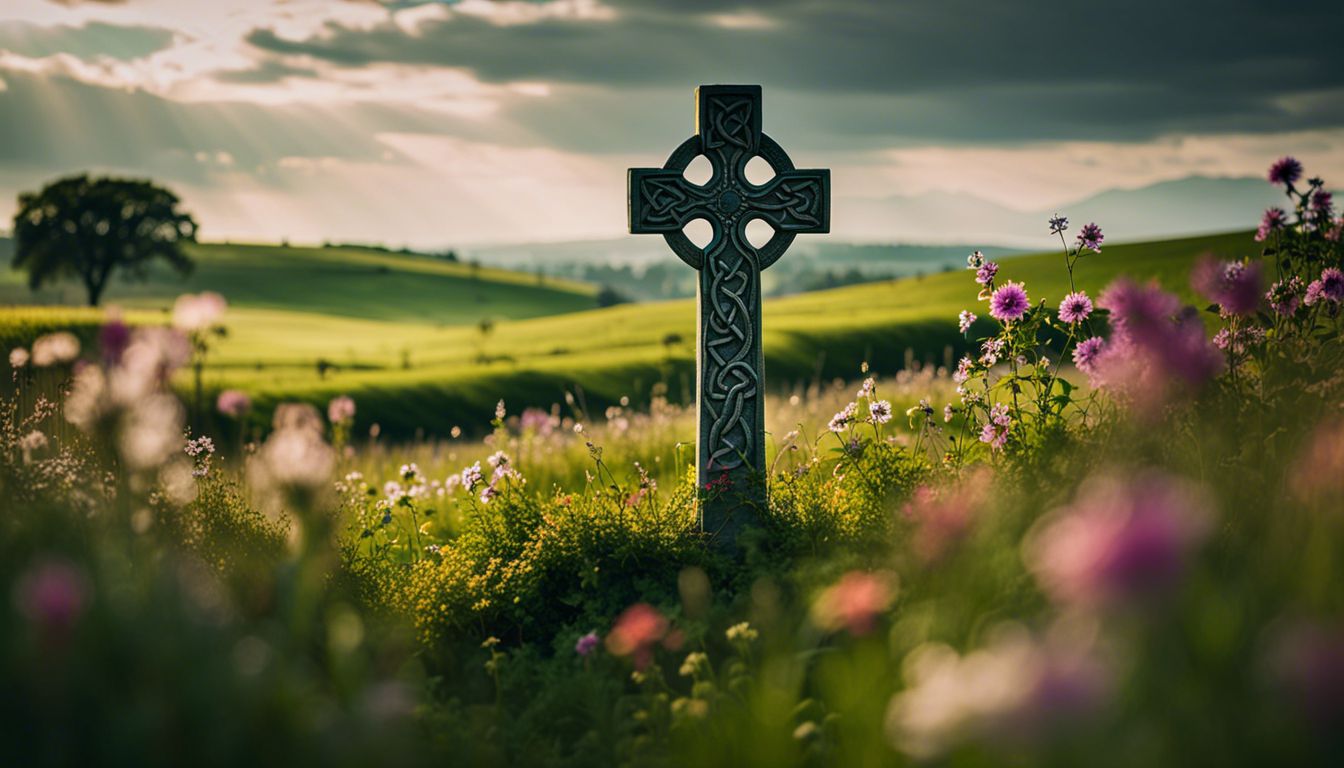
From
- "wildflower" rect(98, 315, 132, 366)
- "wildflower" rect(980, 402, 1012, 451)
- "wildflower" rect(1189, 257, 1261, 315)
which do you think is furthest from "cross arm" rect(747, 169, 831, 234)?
"wildflower" rect(98, 315, 132, 366)

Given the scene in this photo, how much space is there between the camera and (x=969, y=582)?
13.0 feet

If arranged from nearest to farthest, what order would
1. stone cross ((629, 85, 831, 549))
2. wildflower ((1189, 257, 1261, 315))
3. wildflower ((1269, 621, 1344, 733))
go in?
wildflower ((1269, 621, 1344, 733)) → wildflower ((1189, 257, 1261, 315)) → stone cross ((629, 85, 831, 549))

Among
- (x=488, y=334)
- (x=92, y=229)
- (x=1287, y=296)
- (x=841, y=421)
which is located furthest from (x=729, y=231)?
(x=92, y=229)

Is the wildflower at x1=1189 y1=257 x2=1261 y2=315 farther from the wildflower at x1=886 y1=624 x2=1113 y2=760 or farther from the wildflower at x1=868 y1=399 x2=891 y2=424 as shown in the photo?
the wildflower at x1=886 y1=624 x2=1113 y2=760

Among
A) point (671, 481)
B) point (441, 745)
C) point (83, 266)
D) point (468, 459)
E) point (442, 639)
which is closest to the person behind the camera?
point (441, 745)

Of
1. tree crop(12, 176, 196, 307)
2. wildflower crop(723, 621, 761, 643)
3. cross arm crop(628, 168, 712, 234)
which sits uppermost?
tree crop(12, 176, 196, 307)

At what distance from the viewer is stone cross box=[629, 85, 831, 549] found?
7891 millimetres

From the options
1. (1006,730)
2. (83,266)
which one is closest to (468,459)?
(1006,730)

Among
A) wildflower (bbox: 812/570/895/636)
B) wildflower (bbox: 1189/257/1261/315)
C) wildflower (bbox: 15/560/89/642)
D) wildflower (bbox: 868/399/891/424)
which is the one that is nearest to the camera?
wildflower (bbox: 15/560/89/642)

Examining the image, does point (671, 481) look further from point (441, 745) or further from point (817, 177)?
point (441, 745)

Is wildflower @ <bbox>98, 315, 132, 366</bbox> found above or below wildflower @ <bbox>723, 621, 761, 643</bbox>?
above

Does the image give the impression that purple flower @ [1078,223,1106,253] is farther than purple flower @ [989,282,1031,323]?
Yes

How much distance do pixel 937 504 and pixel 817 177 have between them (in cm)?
319

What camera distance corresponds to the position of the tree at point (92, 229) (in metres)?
57.3
